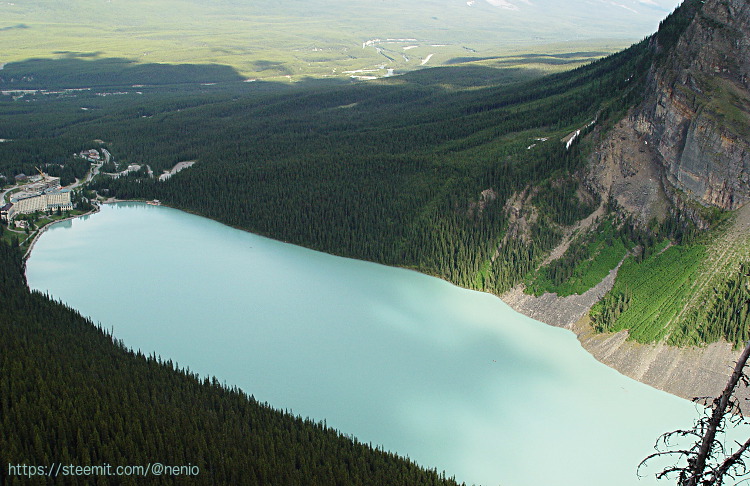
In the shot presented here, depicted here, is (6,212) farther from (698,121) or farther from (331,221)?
(698,121)

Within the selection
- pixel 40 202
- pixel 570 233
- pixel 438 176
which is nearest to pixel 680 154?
pixel 570 233

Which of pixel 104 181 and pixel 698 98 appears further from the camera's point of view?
pixel 104 181

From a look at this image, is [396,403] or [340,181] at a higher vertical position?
[340,181]

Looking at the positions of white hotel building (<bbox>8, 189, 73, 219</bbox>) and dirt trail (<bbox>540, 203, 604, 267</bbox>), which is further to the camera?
white hotel building (<bbox>8, 189, 73, 219</bbox>)

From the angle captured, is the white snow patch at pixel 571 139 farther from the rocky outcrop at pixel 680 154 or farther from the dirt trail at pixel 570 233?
the dirt trail at pixel 570 233

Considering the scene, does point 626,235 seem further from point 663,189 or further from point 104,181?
point 104,181

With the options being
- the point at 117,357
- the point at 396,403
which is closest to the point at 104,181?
the point at 117,357

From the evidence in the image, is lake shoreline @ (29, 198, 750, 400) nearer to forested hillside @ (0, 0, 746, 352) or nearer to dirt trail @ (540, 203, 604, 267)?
forested hillside @ (0, 0, 746, 352)

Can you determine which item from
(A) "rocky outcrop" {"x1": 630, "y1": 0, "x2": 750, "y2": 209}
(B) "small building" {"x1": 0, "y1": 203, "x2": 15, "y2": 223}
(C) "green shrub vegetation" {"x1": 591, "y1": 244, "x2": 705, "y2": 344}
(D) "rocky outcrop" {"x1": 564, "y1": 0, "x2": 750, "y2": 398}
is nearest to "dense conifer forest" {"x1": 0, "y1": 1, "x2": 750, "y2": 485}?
(C) "green shrub vegetation" {"x1": 591, "y1": 244, "x2": 705, "y2": 344}
